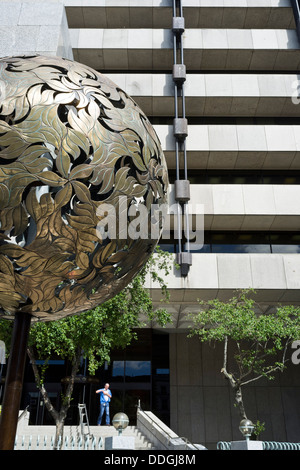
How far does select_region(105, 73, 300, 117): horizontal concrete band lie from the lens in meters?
18.9

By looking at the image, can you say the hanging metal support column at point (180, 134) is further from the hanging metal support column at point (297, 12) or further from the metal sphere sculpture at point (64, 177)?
the metal sphere sculpture at point (64, 177)

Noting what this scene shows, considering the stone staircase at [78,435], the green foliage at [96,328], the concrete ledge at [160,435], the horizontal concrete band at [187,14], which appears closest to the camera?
the green foliage at [96,328]

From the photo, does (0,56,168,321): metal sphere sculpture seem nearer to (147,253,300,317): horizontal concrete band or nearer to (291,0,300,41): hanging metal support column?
(147,253,300,317): horizontal concrete band

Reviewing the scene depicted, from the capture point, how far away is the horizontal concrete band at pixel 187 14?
65.4 feet

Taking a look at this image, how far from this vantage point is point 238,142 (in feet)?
59.9

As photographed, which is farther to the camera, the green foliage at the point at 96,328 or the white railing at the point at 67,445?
the green foliage at the point at 96,328

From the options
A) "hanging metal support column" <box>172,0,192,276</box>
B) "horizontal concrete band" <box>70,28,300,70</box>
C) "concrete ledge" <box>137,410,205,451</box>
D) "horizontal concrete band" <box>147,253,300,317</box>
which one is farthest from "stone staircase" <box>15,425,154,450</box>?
"horizontal concrete band" <box>70,28,300,70</box>

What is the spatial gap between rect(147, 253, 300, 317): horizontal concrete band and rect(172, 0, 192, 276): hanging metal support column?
0.57 metres

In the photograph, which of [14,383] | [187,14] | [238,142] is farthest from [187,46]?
[14,383]

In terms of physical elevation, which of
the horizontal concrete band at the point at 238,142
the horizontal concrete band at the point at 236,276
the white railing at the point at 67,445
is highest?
the horizontal concrete band at the point at 238,142

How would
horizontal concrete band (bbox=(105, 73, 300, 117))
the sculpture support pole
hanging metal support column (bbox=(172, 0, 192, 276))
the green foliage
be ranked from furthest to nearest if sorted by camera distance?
1. horizontal concrete band (bbox=(105, 73, 300, 117))
2. hanging metal support column (bbox=(172, 0, 192, 276))
3. the green foliage
4. the sculpture support pole

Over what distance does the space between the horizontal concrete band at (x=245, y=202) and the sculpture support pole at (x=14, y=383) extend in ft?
47.9

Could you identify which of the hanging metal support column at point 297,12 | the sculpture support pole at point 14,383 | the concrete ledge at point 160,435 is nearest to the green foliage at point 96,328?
the concrete ledge at point 160,435

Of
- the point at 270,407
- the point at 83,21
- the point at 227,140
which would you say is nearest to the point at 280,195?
the point at 227,140
